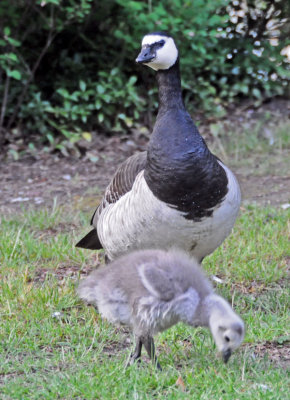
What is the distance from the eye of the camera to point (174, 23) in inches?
348

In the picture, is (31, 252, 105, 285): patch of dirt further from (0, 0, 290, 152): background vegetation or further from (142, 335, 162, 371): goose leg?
(0, 0, 290, 152): background vegetation

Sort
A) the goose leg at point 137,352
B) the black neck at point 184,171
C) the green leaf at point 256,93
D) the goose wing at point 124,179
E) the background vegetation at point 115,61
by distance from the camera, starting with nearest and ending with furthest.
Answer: the goose leg at point 137,352 < the black neck at point 184,171 < the goose wing at point 124,179 < the background vegetation at point 115,61 < the green leaf at point 256,93

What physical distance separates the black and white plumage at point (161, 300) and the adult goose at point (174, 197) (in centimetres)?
59

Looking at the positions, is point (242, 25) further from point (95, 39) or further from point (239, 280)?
point (239, 280)

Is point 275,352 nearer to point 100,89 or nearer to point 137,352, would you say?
point 137,352

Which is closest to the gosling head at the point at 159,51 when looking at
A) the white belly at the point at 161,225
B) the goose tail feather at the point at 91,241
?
the white belly at the point at 161,225

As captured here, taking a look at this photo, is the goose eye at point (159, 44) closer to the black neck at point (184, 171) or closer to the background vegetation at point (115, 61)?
the black neck at point (184, 171)

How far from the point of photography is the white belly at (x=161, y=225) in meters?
4.48

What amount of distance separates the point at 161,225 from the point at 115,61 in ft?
19.4

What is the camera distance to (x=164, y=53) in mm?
5004

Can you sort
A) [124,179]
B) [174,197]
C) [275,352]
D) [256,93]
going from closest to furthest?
[275,352] → [174,197] → [124,179] → [256,93]

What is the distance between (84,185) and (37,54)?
→ 9.14 ft

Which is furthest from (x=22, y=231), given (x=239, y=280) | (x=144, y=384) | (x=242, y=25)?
(x=242, y=25)

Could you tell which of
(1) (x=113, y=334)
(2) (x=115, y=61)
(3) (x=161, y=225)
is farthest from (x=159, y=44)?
(2) (x=115, y=61)
